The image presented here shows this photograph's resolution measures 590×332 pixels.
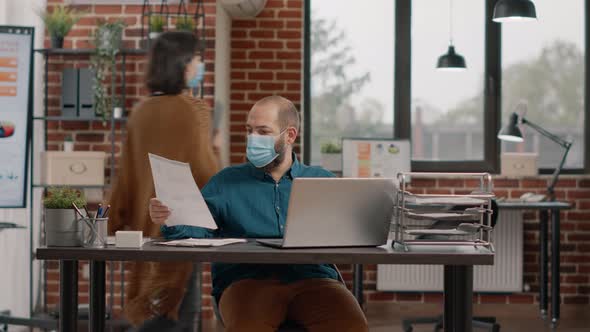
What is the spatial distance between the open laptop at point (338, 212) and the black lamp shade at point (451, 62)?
13.0ft

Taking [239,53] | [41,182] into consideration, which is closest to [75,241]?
[41,182]

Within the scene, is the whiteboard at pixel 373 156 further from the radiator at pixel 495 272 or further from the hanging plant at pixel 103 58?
the hanging plant at pixel 103 58

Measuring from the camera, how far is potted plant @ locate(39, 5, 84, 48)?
5.28 m

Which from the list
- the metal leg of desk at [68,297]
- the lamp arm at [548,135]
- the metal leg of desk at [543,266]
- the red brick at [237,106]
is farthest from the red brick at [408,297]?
the metal leg of desk at [68,297]

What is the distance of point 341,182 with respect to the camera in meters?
2.57

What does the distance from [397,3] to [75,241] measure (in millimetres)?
4758

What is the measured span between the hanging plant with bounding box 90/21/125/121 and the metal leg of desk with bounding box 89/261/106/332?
2.56 metres

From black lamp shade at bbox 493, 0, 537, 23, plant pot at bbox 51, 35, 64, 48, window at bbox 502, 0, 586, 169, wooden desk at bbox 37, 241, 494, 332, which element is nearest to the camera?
wooden desk at bbox 37, 241, 494, 332

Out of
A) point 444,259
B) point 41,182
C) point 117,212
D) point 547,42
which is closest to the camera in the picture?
point 444,259

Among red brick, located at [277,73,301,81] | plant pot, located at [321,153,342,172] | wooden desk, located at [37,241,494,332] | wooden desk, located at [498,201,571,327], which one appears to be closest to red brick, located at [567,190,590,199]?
wooden desk, located at [498,201,571,327]

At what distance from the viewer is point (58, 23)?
5.29 meters

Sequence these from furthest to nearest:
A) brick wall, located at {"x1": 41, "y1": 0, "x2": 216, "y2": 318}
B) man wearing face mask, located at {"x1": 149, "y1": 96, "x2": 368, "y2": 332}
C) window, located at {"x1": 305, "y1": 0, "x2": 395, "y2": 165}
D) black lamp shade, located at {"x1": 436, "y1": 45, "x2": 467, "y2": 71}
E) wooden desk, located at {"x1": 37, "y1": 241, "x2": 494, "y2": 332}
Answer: window, located at {"x1": 305, "y1": 0, "x2": 395, "y2": 165} → black lamp shade, located at {"x1": 436, "y1": 45, "x2": 467, "y2": 71} → brick wall, located at {"x1": 41, "y1": 0, "x2": 216, "y2": 318} → man wearing face mask, located at {"x1": 149, "y1": 96, "x2": 368, "y2": 332} → wooden desk, located at {"x1": 37, "y1": 241, "x2": 494, "y2": 332}

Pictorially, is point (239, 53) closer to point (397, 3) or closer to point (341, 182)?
Answer: point (397, 3)

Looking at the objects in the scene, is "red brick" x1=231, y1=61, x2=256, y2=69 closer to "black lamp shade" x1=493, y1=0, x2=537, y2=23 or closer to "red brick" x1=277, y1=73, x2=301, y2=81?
"red brick" x1=277, y1=73, x2=301, y2=81
